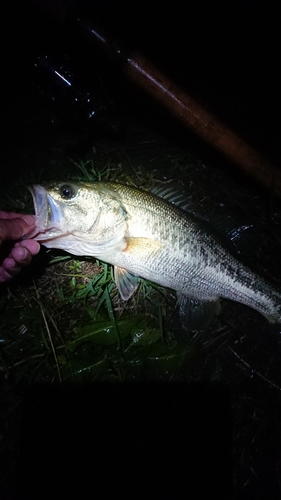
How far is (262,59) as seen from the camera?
3373 millimetres

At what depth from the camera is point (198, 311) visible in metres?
2.58

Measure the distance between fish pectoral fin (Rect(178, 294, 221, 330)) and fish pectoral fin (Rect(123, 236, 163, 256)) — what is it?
494 millimetres

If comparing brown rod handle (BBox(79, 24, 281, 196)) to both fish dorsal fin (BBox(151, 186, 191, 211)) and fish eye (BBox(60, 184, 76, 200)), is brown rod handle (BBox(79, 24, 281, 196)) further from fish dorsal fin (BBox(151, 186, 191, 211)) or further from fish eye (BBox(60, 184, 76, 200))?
fish eye (BBox(60, 184, 76, 200))

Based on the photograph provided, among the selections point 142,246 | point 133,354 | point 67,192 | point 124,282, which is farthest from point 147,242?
point 133,354

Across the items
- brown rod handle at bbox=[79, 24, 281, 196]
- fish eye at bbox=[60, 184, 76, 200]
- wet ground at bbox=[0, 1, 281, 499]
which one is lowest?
wet ground at bbox=[0, 1, 281, 499]

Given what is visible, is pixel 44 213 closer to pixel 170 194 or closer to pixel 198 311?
pixel 170 194

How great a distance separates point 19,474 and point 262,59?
430 cm

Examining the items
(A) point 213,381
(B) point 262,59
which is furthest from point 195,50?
(A) point 213,381

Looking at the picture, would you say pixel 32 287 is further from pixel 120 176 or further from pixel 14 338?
pixel 120 176

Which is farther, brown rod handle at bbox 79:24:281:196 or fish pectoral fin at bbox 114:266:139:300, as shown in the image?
fish pectoral fin at bbox 114:266:139:300

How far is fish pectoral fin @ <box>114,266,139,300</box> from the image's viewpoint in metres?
2.46

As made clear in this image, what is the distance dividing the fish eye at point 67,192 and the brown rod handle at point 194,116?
938 millimetres

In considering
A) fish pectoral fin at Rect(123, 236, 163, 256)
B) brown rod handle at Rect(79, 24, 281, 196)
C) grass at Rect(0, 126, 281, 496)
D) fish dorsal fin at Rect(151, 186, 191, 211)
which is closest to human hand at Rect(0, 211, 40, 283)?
grass at Rect(0, 126, 281, 496)

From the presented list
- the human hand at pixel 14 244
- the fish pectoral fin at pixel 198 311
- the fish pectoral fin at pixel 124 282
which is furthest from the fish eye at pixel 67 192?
the fish pectoral fin at pixel 198 311
